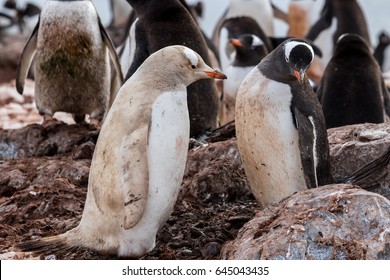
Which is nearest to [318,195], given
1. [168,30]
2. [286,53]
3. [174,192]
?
[174,192]

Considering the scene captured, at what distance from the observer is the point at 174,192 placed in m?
5.25

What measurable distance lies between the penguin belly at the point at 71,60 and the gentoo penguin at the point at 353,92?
1.87 metres

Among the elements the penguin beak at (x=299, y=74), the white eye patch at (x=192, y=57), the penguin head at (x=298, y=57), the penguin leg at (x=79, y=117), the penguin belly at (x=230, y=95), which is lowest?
the penguin belly at (x=230, y=95)

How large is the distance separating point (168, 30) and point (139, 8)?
46 cm

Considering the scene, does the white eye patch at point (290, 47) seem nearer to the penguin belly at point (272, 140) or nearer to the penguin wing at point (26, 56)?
the penguin belly at point (272, 140)

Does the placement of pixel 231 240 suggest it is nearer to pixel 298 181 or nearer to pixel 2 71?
pixel 298 181

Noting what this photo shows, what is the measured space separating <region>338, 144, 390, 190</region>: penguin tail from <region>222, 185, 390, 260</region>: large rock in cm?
89

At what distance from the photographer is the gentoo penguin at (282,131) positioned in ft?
18.7

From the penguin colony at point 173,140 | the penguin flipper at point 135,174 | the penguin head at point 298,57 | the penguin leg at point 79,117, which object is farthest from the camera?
the penguin leg at point 79,117

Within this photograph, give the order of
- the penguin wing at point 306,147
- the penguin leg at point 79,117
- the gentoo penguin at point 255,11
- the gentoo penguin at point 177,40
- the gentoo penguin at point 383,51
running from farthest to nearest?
the gentoo penguin at point 383,51 → the gentoo penguin at point 255,11 → the penguin leg at point 79,117 → the gentoo penguin at point 177,40 → the penguin wing at point 306,147

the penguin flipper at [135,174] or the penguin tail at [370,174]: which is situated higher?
the penguin flipper at [135,174]

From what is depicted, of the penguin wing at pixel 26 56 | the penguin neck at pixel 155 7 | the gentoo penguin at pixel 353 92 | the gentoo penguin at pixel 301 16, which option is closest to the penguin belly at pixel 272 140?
the penguin neck at pixel 155 7
